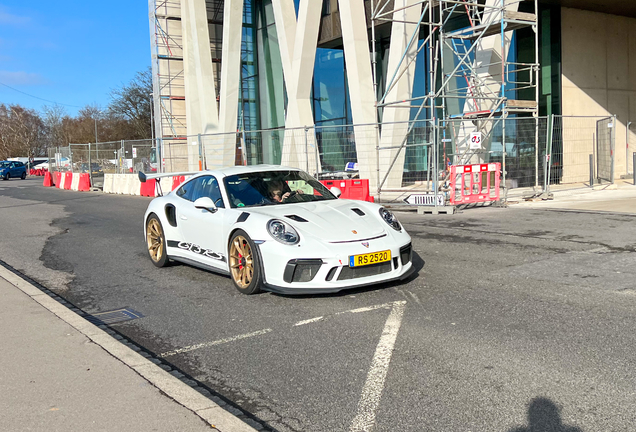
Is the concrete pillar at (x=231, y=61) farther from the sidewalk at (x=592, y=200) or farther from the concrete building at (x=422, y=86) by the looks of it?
the sidewalk at (x=592, y=200)

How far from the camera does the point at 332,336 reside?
4.91 meters

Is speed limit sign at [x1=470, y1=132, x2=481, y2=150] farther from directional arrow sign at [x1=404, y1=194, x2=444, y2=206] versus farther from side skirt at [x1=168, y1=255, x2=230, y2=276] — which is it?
side skirt at [x1=168, y1=255, x2=230, y2=276]

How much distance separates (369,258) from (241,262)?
1.43 metres

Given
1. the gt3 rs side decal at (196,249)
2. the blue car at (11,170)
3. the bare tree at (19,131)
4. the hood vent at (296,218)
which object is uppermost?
the bare tree at (19,131)

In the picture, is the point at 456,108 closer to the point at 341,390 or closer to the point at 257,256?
the point at 257,256

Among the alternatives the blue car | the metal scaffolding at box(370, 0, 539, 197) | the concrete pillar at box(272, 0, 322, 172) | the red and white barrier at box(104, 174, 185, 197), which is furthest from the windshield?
the blue car

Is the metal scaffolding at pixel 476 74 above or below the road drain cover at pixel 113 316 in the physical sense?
above

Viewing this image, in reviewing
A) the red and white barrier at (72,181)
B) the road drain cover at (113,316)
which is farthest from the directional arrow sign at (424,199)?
the red and white barrier at (72,181)

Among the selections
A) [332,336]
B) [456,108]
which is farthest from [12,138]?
[332,336]

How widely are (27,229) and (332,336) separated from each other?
10.6m

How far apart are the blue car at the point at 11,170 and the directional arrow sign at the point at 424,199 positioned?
47005mm

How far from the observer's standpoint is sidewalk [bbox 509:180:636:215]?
13109 mm

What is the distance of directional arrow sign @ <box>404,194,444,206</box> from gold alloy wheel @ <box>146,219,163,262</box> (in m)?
7.50

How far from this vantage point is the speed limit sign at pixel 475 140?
1508cm
